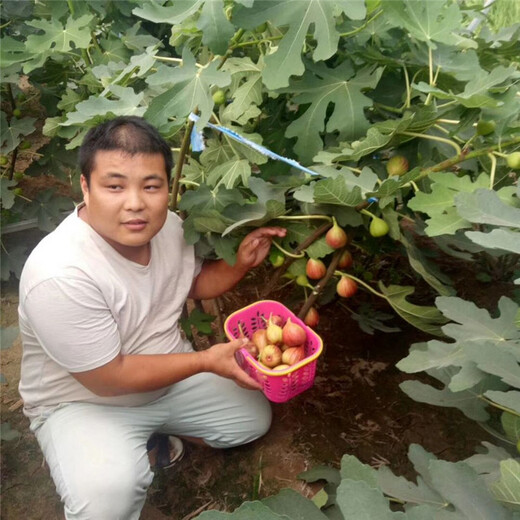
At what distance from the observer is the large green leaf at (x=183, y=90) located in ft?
4.62

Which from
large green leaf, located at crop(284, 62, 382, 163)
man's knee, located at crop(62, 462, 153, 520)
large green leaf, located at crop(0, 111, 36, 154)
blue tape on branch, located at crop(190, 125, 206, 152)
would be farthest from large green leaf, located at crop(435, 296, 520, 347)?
large green leaf, located at crop(0, 111, 36, 154)

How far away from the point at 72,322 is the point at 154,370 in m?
0.30

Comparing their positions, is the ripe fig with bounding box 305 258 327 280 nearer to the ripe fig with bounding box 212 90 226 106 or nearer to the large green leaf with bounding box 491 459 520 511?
the ripe fig with bounding box 212 90 226 106

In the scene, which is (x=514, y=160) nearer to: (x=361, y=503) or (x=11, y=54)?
(x=361, y=503)

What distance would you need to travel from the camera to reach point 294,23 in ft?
4.50

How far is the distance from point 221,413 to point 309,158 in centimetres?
98

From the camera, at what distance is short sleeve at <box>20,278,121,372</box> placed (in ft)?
4.73

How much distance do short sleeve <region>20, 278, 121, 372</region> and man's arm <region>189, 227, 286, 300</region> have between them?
1.52 ft

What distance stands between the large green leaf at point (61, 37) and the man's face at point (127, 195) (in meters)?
0.67

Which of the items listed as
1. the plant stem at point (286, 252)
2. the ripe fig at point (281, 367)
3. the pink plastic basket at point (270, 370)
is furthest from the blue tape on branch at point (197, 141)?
the ripe fig at point (281, 367)

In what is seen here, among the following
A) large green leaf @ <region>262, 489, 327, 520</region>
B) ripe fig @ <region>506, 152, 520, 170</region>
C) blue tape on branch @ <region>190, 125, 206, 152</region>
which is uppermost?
ripe fig @ <region>506, 152, 520, 170</region>

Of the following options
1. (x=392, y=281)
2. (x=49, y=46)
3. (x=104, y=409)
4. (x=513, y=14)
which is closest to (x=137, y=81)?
(x=49, y=46)

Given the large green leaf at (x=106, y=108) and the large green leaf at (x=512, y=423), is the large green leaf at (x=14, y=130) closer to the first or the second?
the large green leaf at (x=106, y=108)

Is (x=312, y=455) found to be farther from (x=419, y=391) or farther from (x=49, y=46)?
(x=49, y=46)
